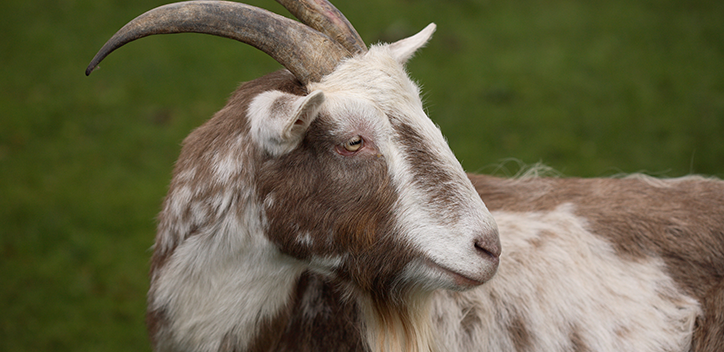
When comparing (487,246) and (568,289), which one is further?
(568,289)

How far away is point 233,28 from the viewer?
9.37 feet

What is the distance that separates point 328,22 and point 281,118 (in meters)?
0.76

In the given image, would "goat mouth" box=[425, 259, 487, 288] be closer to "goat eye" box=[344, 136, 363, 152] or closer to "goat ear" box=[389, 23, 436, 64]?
"goat eye" box=[344, 136, 363, 152]

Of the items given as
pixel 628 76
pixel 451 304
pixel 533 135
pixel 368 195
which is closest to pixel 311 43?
pixel 368 195

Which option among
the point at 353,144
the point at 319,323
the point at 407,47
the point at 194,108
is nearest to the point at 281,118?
the point at 353,144

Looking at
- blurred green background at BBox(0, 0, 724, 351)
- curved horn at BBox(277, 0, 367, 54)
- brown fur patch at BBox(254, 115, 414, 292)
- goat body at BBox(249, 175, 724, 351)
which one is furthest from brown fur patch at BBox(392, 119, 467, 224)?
blurred green background at BBox(0, 0, 724, 351)

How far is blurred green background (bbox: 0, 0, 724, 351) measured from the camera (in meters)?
6.49

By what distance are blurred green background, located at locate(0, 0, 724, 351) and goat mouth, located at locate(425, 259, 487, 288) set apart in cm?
427

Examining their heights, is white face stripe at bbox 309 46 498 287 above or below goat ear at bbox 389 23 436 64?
below

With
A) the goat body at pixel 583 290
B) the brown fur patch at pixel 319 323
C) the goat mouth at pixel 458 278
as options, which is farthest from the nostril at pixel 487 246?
the brown fur patch at pixel 319 323

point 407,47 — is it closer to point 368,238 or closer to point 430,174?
point 430,174

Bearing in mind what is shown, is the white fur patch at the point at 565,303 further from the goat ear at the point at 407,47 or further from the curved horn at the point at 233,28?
the curved horn at the point at 233,28

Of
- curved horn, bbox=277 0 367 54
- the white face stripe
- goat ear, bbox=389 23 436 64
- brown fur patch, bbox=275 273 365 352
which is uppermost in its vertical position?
curved horn, bbox=277 0 367 54

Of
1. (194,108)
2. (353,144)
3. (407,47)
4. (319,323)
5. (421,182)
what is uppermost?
(407,47)
